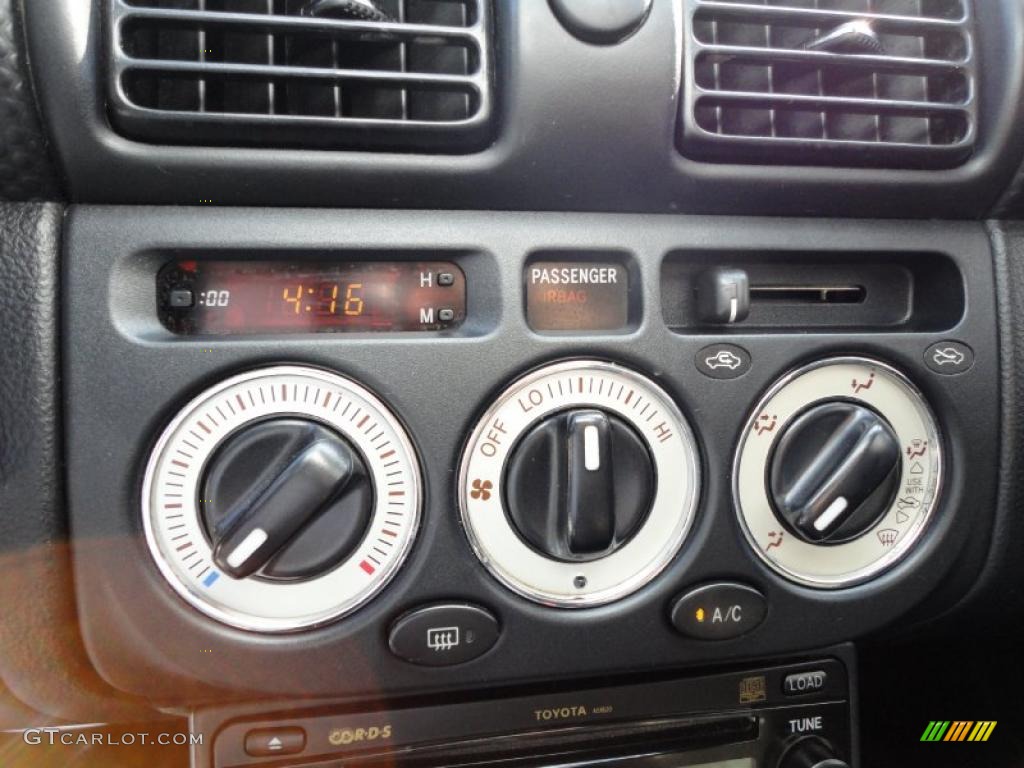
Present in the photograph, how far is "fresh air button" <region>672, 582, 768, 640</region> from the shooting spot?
2.82 feet

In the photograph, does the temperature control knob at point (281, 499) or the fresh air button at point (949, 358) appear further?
the fresh air button at point (949, 358)

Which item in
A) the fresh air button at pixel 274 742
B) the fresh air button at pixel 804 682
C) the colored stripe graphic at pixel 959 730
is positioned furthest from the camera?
the colored stripe graphic at pixel 959 730

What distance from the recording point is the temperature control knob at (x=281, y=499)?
0.74 m

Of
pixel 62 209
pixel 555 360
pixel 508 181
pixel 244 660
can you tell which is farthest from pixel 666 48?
pixel 244 660

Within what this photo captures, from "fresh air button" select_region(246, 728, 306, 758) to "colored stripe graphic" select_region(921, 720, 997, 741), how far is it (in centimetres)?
89

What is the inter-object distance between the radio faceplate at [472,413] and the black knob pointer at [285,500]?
25 mm

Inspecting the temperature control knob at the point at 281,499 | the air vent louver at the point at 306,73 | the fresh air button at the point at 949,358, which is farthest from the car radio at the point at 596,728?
the air vent louver at the point at 306,73

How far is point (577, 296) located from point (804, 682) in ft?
1.70

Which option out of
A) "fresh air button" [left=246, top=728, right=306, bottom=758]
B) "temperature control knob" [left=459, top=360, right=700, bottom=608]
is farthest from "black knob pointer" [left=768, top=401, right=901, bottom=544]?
"fresh air button" [left=246, top=728, right=306, bottom=758]

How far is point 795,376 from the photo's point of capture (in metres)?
0.88

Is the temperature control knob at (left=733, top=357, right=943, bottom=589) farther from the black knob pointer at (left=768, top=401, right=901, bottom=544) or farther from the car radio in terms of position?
the car radio

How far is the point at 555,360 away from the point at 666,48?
1.04 feet

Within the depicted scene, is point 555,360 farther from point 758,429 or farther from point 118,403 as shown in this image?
point 118,403

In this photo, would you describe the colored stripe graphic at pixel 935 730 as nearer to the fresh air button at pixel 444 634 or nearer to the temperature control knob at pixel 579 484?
the temperature control knob at pixel 579 484
